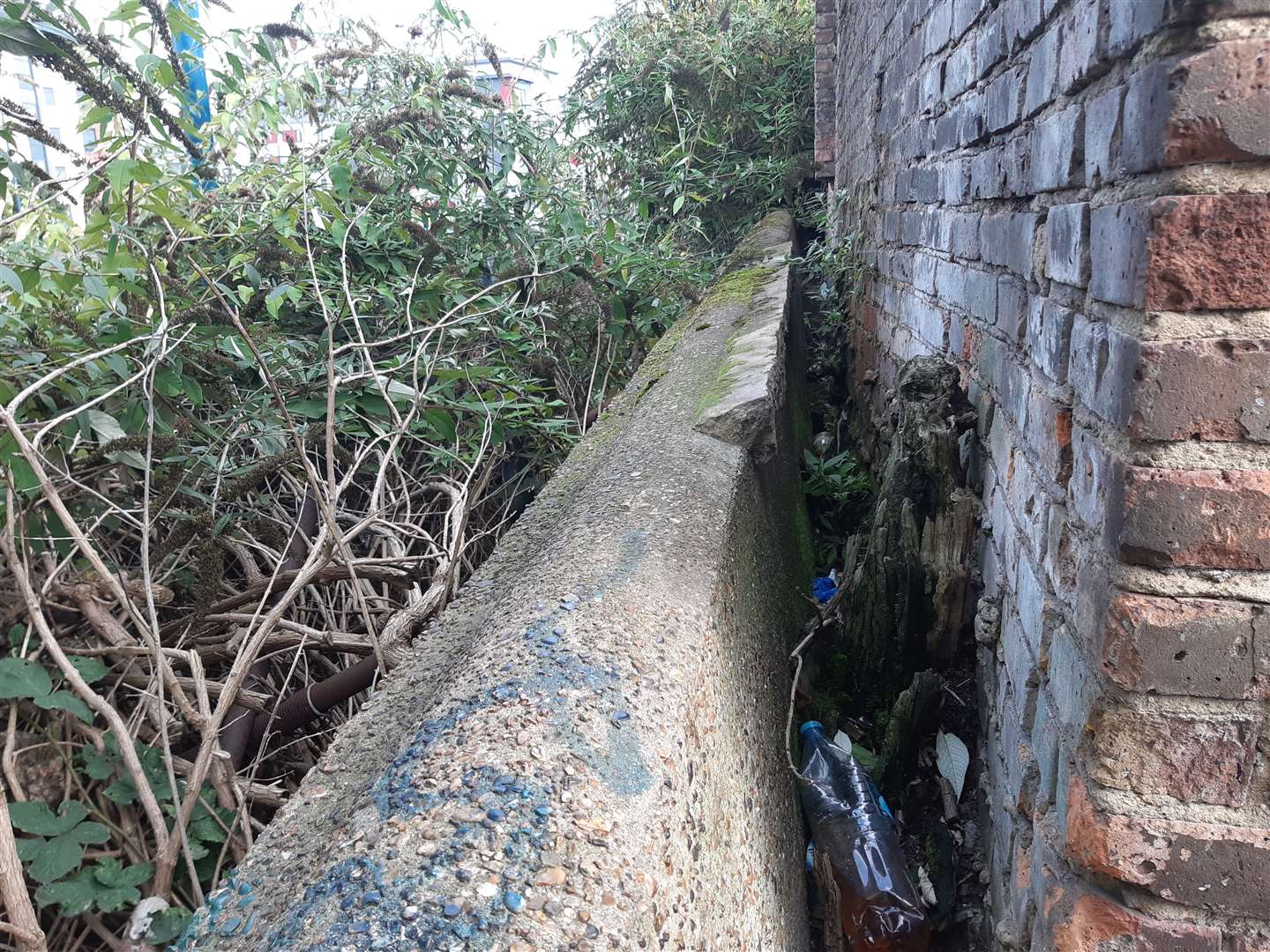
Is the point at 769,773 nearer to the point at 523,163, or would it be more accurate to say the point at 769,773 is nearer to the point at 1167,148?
the point at 1167,148

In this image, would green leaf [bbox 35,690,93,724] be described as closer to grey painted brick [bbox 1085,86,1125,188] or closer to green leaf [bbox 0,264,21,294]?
green leaf [bbox 0,264,21,294]

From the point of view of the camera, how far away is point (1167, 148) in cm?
88

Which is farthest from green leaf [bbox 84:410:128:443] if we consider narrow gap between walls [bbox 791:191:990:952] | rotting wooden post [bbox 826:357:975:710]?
rotting wooden post [bbox 826:357:975:710]

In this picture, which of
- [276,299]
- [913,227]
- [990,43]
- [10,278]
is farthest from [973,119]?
[10,278]

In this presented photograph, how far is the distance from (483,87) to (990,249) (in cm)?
370

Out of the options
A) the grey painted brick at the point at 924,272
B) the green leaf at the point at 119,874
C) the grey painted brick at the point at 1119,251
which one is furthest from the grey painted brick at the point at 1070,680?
the green leaf at the point at 119,874

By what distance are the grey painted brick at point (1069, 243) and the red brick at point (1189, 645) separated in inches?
17.1

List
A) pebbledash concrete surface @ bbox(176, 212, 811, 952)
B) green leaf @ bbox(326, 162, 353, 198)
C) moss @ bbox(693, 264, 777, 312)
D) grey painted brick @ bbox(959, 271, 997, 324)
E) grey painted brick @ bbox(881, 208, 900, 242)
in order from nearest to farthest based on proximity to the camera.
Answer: pebbledash concrete surface @ bbox(176, 212, 811, 952) < grey painted brick @ bbox(959, 271, 997, 324) < green leaf @ bbox(326, 162, 353, 198) < grey painted brick @ bbox(881, 208, 900, 242) < moss @ bbox(693, 264, 777, 312)

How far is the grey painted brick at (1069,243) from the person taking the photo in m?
1.11

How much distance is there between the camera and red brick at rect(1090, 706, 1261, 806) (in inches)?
38.2

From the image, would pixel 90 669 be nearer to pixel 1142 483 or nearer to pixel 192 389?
pixel 192 389

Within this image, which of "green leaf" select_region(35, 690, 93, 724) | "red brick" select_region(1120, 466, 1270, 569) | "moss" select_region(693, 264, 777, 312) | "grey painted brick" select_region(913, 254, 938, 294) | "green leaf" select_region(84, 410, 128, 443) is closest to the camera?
"red brick" select_region(1120, 466, 1270, 569)

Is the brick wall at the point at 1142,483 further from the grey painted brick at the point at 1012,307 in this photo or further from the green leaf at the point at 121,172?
the green leaf at the point at 121,172

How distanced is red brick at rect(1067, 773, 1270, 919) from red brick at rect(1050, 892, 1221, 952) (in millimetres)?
37
